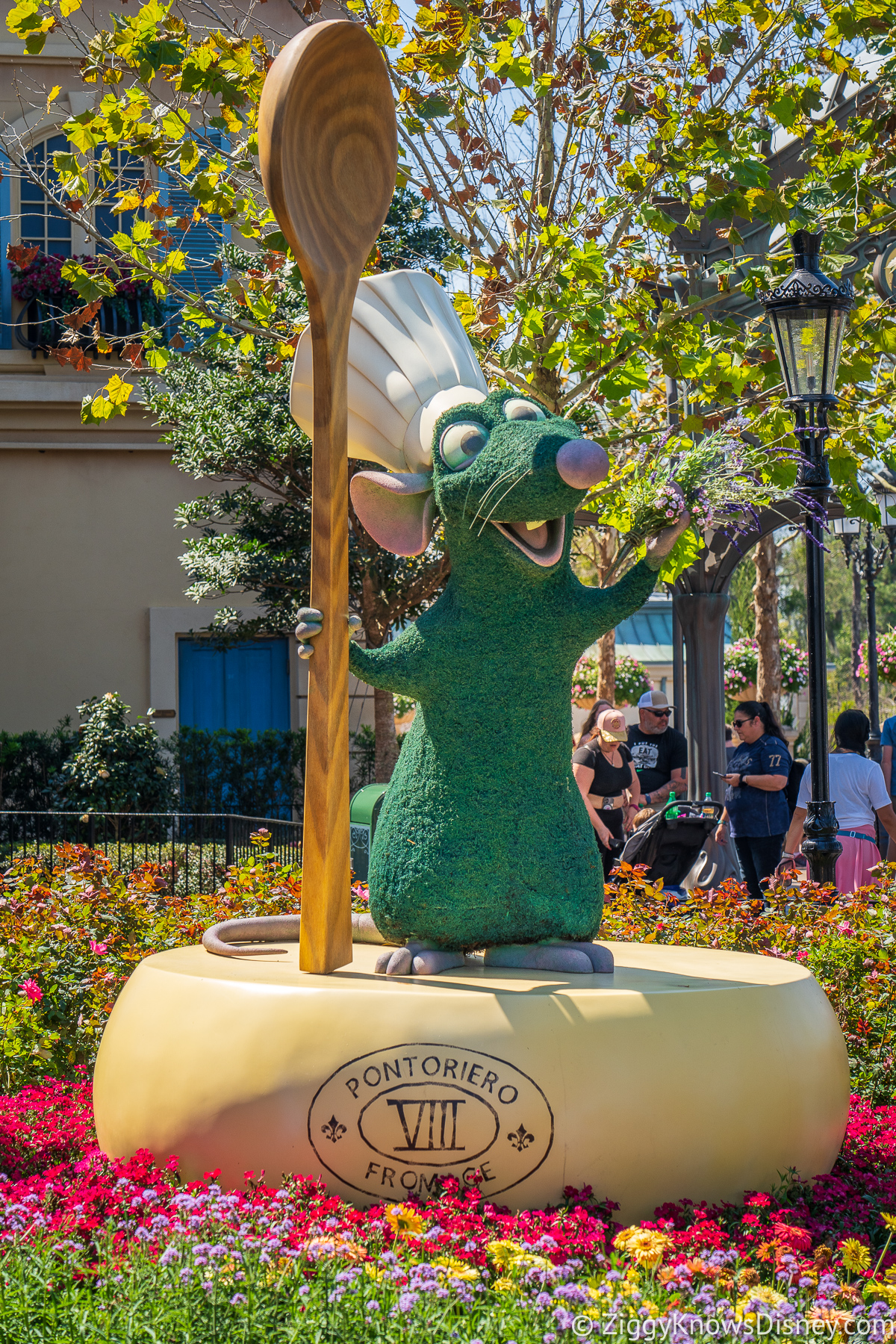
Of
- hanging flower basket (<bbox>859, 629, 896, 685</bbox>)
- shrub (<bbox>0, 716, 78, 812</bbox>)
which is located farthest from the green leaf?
hanging flower basket (<bbox>859, 629, 896, 685</bbox>)

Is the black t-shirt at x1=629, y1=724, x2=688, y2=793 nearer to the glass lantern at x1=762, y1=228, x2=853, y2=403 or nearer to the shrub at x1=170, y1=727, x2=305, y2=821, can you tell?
the glass lantern at x1=762, y1=228, x2=853, y2=403

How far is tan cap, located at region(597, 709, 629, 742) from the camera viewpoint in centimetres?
673

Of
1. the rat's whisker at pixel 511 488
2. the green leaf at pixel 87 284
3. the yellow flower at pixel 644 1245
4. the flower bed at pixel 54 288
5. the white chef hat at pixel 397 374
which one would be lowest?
the yellow flower at pixel 644 1245

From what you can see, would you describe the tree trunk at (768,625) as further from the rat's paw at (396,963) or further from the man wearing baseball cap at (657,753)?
the rat's paw at (396,963)

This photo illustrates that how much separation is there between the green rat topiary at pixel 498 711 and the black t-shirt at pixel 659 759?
4.33 metres

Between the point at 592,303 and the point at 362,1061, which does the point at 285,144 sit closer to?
the point at 362,1061

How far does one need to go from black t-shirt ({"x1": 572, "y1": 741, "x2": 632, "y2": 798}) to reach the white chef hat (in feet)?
10.5

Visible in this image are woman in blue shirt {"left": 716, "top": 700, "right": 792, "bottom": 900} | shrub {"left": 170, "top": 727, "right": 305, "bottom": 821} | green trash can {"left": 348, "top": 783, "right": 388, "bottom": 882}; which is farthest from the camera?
shrub {"left": 170, "top": 727, "right": 305, "bottom": 821}

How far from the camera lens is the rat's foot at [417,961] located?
11.5 ft

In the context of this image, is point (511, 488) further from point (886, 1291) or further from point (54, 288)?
point (54, 288)

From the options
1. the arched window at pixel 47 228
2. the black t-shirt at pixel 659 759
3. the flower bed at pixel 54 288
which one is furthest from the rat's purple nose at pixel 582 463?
the arched window at pixel 47 228

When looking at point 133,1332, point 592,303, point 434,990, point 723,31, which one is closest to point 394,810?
point 434,990

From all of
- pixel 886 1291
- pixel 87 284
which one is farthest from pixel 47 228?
pixel 886 1291

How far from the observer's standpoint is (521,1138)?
2.96 m
